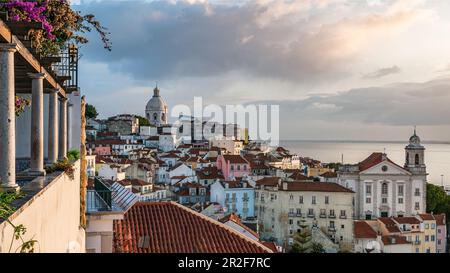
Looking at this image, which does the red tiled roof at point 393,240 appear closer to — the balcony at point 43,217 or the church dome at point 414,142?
the church dome at point 414,142

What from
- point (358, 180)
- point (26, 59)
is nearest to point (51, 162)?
point (26, 59)

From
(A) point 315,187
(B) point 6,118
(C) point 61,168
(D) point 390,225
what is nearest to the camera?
(B) point 6,118

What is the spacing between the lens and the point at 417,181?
159 feet

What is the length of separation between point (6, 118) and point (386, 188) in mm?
48075

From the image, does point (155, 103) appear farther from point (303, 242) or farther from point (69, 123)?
point (69, 123)

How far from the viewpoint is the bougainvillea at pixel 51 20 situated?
16.4ft

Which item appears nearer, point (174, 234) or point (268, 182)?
point (174, 234)

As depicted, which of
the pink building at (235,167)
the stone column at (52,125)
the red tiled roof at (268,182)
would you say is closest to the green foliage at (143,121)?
the pink building at (235,167)

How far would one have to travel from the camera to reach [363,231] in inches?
1523

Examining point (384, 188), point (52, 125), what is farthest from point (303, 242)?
point (52, 125)

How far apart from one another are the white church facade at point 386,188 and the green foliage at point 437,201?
13.1 ft

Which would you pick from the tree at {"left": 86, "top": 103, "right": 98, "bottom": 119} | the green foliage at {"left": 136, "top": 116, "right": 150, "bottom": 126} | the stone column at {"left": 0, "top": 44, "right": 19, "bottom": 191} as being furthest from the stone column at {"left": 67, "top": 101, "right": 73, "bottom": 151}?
the green foliage at {"left": 136, "top": 116, "right": 150, "bottom": 126}

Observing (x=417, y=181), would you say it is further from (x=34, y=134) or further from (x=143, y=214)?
(x=34, y=134)

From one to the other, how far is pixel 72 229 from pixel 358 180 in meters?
45.2
